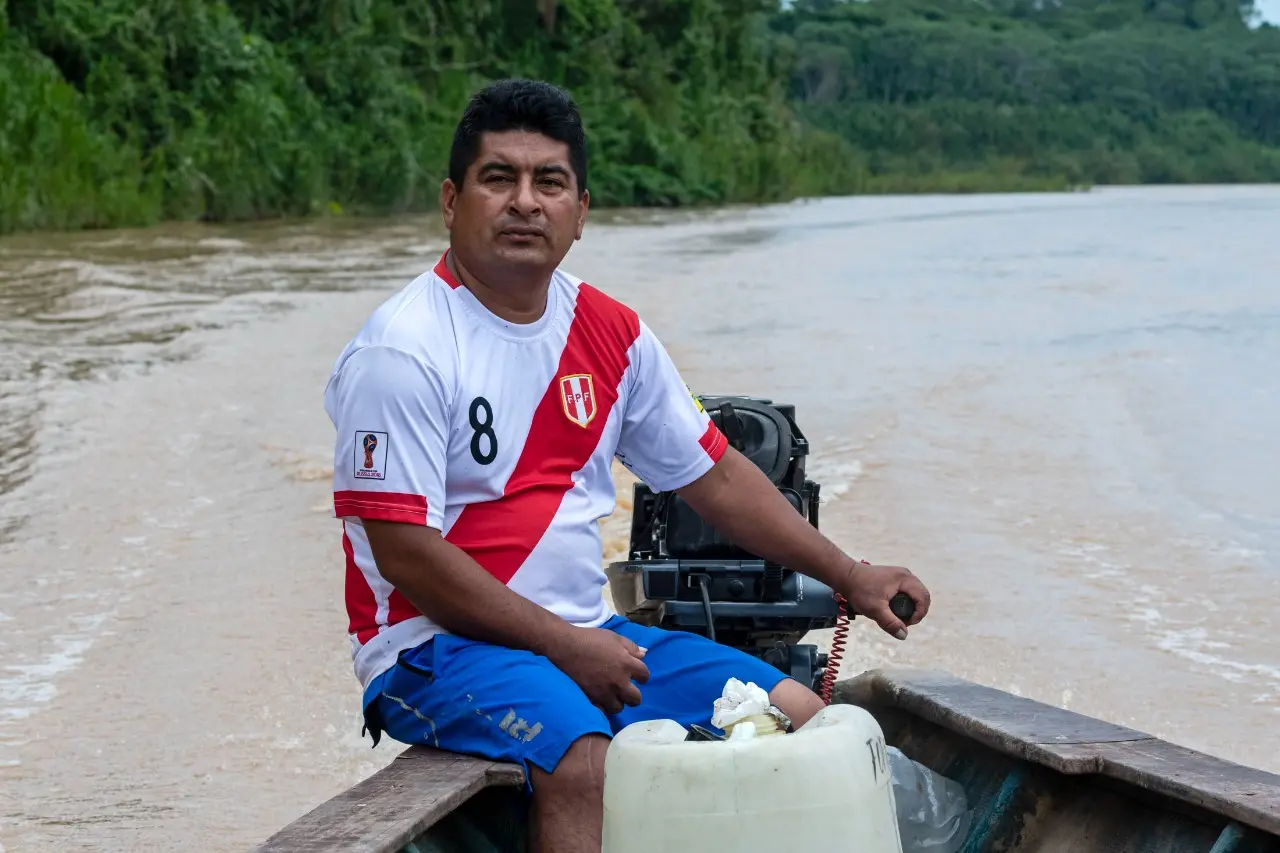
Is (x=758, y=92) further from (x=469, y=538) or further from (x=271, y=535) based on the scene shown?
(x=469, y=538)

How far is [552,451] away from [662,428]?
0.34 meters

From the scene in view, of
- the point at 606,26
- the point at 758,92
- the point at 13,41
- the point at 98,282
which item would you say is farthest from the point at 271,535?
the point at 758,92

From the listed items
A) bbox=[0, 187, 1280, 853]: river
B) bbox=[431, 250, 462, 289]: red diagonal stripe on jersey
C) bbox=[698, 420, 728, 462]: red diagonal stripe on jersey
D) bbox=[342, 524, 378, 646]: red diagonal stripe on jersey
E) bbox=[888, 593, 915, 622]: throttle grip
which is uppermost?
bbox=[431, 250, 462, 289]: red diagonal stripe on jersey

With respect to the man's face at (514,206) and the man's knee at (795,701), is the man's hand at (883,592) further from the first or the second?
the man's face at (514,206)

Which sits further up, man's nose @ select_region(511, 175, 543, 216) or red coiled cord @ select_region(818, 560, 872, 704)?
man's nose @ select_region(511, 175, 543, 216)

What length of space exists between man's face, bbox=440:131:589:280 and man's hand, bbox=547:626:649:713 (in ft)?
2.20

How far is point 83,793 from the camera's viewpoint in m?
5.12

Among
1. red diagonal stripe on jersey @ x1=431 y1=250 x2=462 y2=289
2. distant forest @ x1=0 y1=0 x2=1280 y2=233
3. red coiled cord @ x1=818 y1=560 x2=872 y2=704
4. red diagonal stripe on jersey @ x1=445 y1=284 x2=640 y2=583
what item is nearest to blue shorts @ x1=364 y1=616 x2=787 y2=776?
red diagonal stripe on jersey @ x1=445 y1=284 x2=640 y2=583

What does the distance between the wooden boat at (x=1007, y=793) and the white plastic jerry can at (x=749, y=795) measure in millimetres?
62

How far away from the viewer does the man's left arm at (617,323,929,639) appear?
140 inches

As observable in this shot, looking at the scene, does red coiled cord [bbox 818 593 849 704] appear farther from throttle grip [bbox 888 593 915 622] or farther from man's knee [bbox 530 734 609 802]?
man's knee [bbox 530 734 609 802]

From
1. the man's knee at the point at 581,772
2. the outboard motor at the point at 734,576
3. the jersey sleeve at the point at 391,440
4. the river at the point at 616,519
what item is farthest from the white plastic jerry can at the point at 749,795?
the river at the point at 616,519

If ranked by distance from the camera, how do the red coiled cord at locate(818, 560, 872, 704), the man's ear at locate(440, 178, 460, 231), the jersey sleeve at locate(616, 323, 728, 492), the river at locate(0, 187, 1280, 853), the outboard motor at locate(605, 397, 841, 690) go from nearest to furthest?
the man's ear at locate(440, 178, 460, 231) → the jersey sleeve at locate(616, 323, 728, 492) → the red coiled cord at locate(818, 560, 872, 704) → the outboard motor at locate(605, 397, 841, 690) → the river at locate(0, 187, 1280, 853)

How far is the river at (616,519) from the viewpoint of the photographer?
5.81 metres
